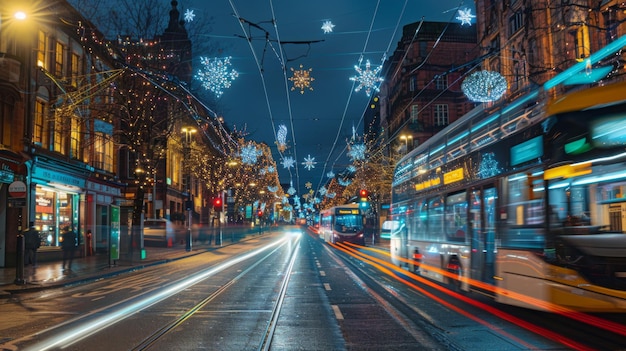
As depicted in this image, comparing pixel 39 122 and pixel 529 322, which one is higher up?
pixel 39 122

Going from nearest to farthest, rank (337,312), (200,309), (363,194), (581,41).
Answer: (337,312) → (200,309) → (581,41) → (363,194)

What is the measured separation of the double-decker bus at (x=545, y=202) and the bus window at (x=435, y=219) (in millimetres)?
→ 980

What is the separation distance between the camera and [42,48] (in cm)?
2612

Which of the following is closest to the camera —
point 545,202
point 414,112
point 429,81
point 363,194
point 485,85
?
point 545,202

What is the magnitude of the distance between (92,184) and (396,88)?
134ft

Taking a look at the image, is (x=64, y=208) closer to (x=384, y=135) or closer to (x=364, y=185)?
(x=364, y=185)

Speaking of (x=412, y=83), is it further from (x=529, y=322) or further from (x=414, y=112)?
(x=529, y=322)

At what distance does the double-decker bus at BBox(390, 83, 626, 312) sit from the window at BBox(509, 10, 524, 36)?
22159mm

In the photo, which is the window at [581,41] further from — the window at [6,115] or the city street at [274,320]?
the window at [6,115]

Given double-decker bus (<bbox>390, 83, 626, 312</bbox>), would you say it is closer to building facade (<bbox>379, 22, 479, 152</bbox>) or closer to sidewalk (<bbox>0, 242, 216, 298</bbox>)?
sidewalk (<bbox>0, 242, 216, 298</bbox>)

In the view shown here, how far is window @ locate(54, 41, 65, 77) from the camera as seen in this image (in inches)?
1073

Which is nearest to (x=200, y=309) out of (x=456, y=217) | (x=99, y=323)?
(x=99, y=323)

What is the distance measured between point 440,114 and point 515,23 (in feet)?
81.7

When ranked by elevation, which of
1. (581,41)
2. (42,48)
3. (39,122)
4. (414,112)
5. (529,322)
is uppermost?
(414,112)
